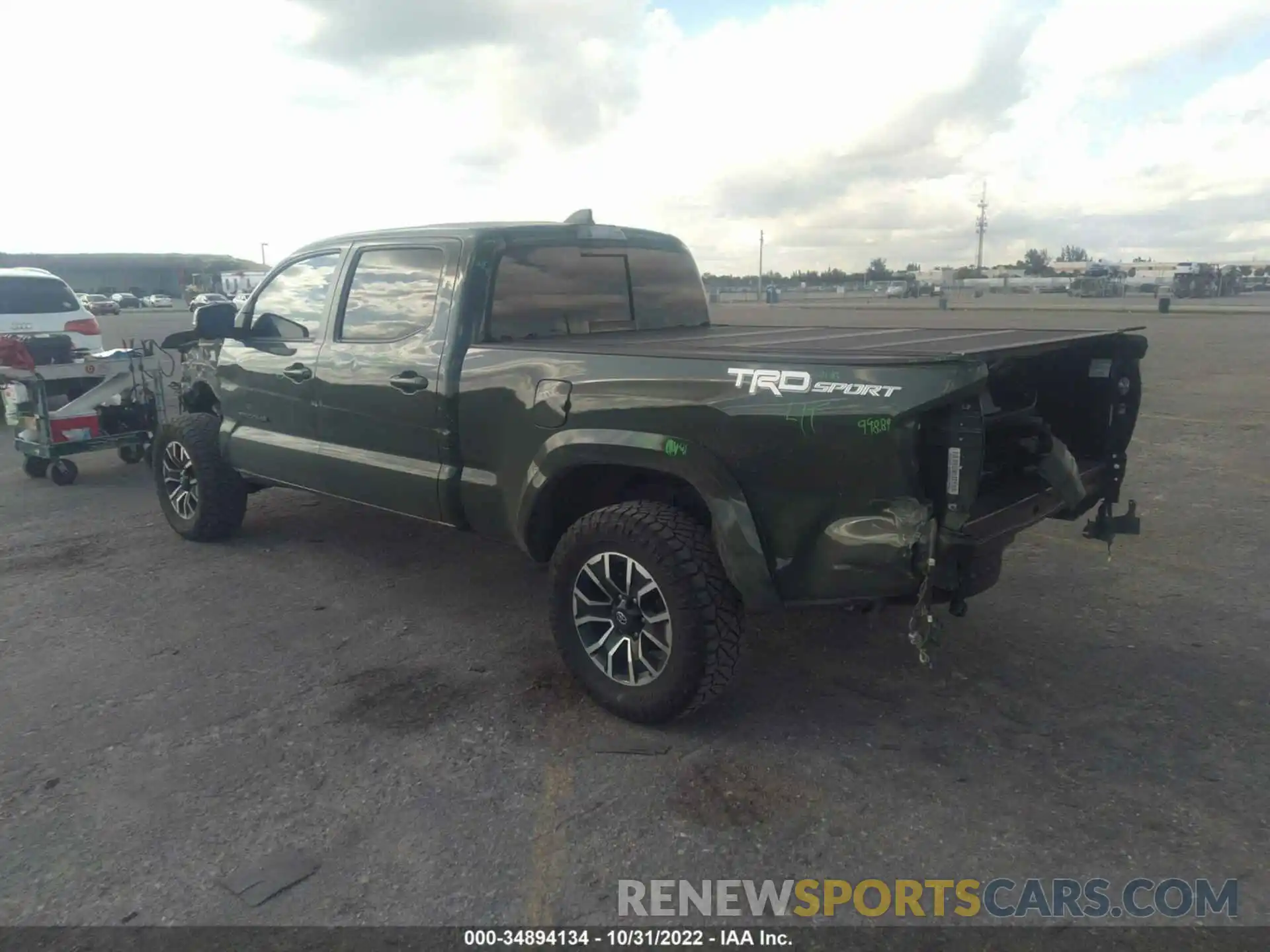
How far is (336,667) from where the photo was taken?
13.3ft

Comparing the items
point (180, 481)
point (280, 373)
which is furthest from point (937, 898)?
point (180, 481)

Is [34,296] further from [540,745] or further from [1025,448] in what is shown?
[1025,448]

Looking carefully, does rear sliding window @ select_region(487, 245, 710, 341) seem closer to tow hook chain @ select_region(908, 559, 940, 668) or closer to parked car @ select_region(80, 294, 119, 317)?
tow hook chain @ select_region(908, 559, 940, 668)

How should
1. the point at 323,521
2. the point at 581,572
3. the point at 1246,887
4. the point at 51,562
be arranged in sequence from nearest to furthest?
Result: the point at 1246,887 < the point at 581,572 < the point at 51,562 < the point at 323,521

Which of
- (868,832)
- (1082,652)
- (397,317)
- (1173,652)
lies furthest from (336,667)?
(1173,652)

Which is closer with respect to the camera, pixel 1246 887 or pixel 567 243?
pixel 1246 887

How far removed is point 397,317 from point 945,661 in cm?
310

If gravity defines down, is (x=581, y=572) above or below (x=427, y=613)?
above

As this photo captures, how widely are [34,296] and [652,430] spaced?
35.8 ft

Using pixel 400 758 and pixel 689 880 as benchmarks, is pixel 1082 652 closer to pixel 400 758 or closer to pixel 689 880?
pixel 689 880

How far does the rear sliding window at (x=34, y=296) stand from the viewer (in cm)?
1082

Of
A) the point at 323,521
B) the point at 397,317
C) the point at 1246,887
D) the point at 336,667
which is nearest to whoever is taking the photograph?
the point at 1246,887

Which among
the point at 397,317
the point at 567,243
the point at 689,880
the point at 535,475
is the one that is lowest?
the point at 689,880

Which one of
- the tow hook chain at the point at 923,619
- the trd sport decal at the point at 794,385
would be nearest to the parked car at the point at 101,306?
the trd sport decal at the point at 794,385
